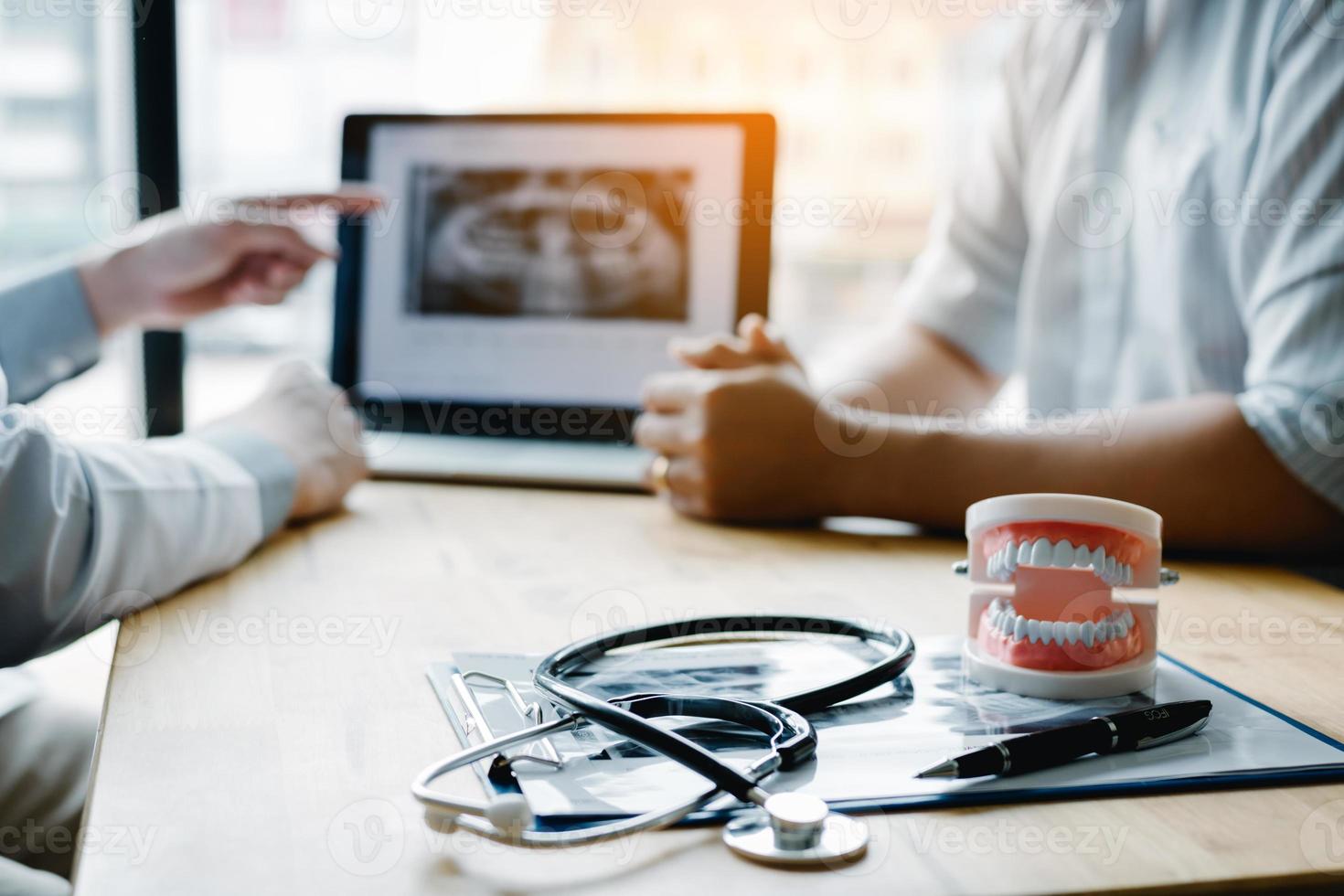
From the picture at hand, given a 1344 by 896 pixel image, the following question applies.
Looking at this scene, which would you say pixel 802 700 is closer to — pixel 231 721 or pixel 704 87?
pixel 231 721

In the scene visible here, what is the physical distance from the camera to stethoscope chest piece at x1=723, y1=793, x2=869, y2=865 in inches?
13.4

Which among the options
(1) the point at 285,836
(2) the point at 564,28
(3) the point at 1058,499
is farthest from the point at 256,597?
(2) the point at 564,28

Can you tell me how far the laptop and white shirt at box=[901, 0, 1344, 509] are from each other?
0.33 m

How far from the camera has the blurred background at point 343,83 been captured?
137 centimetres

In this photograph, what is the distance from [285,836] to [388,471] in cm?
75
